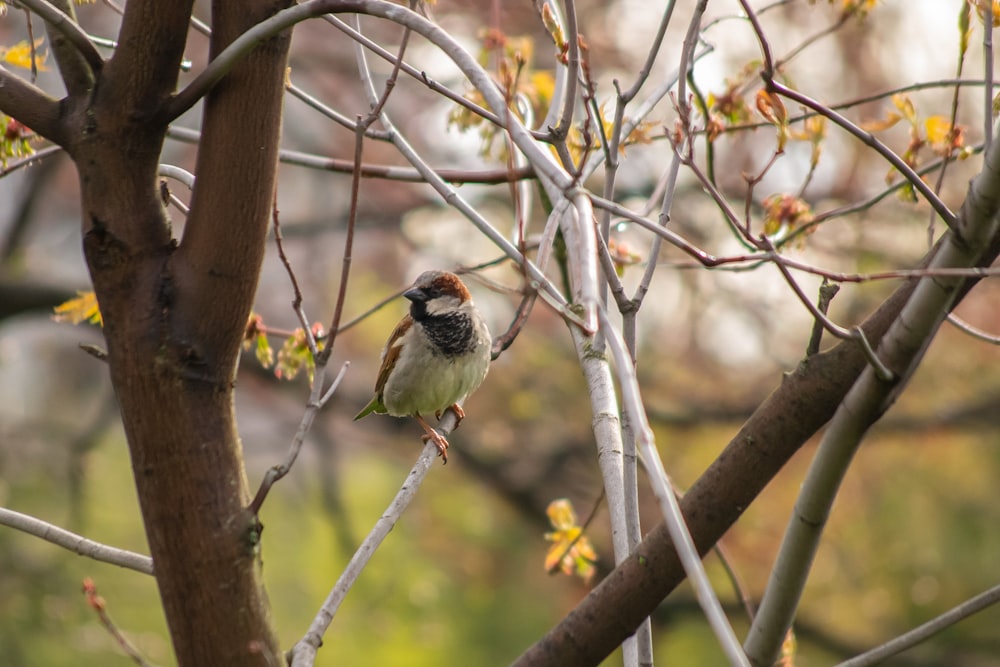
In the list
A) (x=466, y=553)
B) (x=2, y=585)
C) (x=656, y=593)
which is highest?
(x=466, y=553)

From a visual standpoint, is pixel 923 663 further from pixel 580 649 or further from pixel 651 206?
pixel 580 649

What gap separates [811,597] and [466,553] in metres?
2.25

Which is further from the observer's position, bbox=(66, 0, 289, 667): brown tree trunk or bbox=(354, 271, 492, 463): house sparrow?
bbox=(354, 271, 492, 463): house sparrow

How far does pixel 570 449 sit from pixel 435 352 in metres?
3.36

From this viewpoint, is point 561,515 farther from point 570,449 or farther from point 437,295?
point 570,449

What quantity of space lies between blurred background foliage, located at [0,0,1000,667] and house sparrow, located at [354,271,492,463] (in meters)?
2.12

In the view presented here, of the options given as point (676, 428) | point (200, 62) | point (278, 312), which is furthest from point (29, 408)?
point (676, 428)

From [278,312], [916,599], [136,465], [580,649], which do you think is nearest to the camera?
[136,465]

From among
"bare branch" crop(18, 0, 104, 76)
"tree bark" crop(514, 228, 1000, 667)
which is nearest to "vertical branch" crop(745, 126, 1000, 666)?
"tree bark" crop(514, 228, 1000, 667)

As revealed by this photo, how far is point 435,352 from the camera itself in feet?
11.5

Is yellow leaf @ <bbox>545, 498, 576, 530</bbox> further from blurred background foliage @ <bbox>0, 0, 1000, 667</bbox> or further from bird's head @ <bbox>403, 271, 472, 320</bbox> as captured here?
blurred background foliage @ <bbox>0, 0, 1000, 667</bbox>

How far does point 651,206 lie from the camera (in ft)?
8.77

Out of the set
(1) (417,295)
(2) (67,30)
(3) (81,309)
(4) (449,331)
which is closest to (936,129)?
(4) (449,331)

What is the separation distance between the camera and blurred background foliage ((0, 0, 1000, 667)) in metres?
5.93
